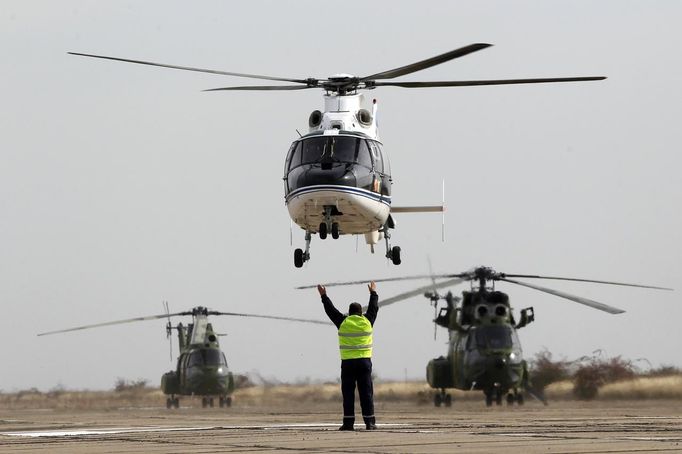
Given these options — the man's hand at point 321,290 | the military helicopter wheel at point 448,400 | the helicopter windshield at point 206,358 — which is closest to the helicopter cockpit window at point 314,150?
the man's hand at point 321,290

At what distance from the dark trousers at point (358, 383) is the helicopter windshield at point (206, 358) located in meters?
40.2

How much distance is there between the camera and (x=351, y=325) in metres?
17.2

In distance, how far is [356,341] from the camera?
17.3m

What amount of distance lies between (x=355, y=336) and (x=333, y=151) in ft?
35.1

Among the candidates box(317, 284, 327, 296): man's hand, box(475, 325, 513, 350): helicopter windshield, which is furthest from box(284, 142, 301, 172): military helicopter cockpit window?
box(475, 325, 513, 350): helicopter windshield

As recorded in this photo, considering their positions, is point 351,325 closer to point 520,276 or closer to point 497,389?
point 520,276

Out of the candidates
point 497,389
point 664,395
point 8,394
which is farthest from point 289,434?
point 8,394

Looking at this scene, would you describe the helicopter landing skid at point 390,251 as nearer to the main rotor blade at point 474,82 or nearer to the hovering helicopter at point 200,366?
the main rotor blade at point 474,82

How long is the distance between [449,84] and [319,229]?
4894 mm

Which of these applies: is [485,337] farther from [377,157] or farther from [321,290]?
[321,290]

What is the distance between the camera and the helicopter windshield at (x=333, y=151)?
27359 millimetres

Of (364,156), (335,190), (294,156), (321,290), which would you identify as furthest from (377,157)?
(321,290)

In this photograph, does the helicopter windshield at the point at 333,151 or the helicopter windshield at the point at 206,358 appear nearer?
the helicopter windshield at the point at 333,151

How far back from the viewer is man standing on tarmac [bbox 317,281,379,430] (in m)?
17.2
